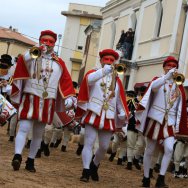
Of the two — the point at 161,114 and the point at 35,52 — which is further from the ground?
the point at 35,52

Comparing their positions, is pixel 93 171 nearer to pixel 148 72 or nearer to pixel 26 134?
pixel 26 134

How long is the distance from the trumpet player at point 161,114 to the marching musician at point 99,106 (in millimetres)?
390

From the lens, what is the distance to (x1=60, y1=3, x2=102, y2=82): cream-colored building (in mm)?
58750

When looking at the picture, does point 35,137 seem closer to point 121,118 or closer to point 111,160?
point 121,118

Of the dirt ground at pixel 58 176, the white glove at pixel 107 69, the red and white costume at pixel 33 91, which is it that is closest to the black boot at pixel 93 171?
the dirt ground at pixel 58 176

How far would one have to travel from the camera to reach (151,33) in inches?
1160

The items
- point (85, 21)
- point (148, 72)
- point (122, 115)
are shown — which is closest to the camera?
point (122, 115)

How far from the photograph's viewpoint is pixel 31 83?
30.7 feet

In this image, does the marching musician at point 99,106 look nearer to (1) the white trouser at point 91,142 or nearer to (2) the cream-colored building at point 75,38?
(1) the white trouser at point 91,142

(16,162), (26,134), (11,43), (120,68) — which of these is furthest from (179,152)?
(11,43)

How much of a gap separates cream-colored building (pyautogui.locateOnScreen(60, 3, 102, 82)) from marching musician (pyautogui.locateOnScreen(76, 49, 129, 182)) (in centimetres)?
4842

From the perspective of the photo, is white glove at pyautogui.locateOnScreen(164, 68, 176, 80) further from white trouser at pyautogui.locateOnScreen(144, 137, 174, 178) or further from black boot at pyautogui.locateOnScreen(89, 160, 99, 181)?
black boot at pyautogui.locateOnScreen(89, 160, 99, 181)

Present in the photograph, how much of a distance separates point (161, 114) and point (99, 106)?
41.0 inches

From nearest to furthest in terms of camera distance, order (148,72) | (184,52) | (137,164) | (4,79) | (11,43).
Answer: (4,79) → (137,164) → (184,52) → (148,72) → (11,43)
